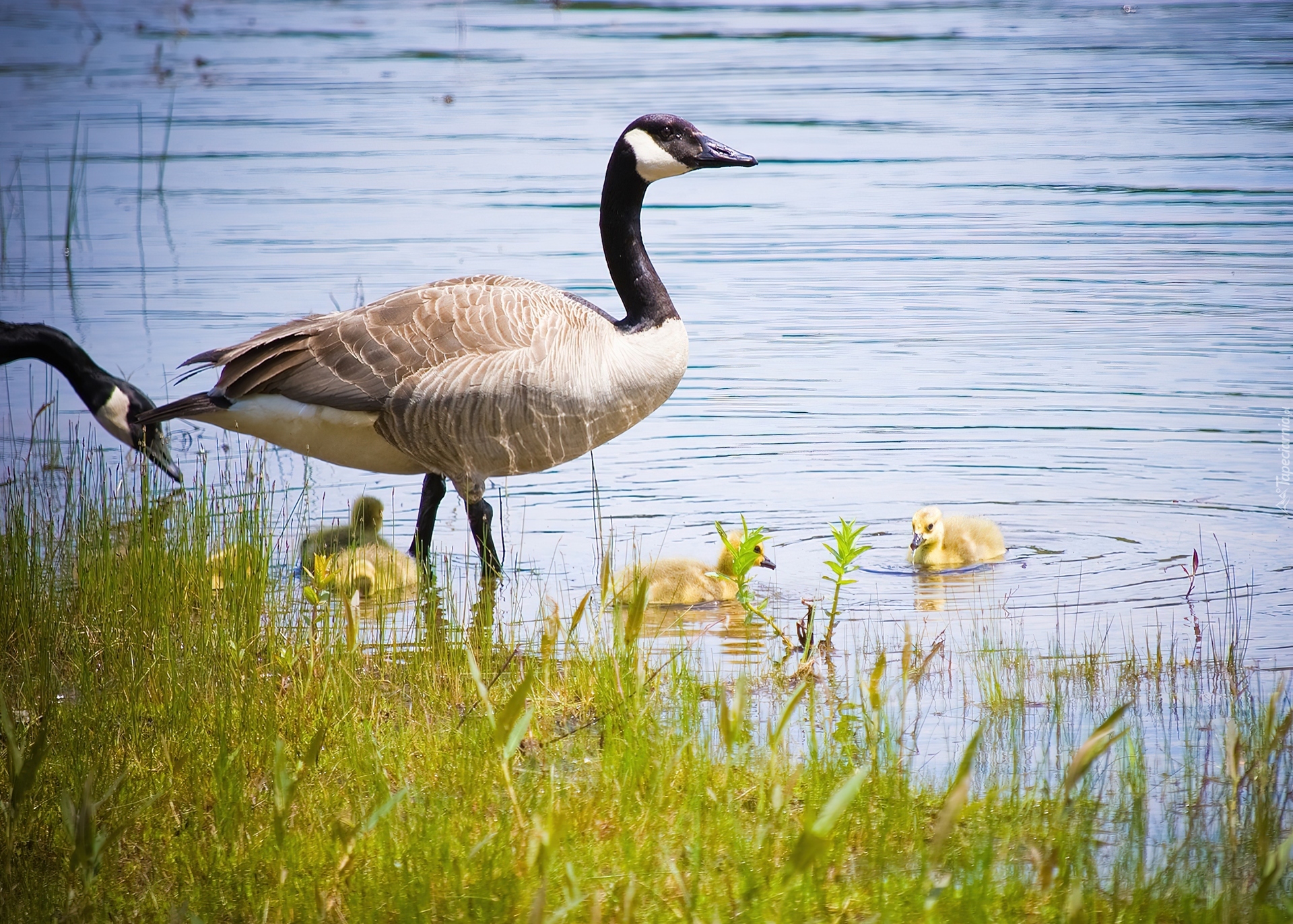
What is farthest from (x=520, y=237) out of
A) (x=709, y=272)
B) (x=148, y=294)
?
(x=148, y=294)

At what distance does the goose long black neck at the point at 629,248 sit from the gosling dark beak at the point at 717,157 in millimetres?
336

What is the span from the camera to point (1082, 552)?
6883 millimetres

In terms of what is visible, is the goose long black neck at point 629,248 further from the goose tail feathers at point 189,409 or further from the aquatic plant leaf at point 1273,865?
the aquatic plant leaf at point 1273,865

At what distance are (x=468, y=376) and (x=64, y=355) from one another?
3516mm

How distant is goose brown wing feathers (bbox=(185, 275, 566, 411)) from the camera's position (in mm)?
6816

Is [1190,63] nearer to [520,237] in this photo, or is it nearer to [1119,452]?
[520,237]

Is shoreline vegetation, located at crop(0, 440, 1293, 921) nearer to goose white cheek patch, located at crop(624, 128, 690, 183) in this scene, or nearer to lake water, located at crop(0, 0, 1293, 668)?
lake water, located at crop(0, 0, 1293, 668)

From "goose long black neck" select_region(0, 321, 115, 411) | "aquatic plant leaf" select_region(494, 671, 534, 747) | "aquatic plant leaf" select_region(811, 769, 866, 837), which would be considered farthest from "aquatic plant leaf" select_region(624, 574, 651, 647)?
"goose long black neck" select_region(0, 321, 115, 411)

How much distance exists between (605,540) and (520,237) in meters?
7.73

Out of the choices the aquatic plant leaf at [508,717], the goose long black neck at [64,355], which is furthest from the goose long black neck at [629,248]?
the aquatic plant leaf at [508,717]

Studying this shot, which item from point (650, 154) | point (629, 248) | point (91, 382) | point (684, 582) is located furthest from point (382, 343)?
point (91, 382)

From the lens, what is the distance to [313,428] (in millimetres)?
7078

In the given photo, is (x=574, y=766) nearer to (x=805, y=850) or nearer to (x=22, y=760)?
(x=22, y=760)

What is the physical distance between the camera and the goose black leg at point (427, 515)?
7.04 meters
